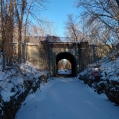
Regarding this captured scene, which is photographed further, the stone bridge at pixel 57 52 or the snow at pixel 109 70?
the stone bridge at pixel 57 52

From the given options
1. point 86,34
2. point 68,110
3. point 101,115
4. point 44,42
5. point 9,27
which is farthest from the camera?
point 86,34

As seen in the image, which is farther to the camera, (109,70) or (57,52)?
(57,52)

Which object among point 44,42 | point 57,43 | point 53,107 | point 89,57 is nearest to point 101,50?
point 89,57

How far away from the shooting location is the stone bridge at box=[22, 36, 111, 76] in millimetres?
27547

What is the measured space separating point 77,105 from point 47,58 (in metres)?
19.2

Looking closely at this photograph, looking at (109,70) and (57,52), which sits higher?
(57,52)

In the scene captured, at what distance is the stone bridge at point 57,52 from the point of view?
27.5 m

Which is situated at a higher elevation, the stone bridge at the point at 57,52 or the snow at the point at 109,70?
the stone bridge at the point at 57,52

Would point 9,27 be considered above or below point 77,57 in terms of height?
above

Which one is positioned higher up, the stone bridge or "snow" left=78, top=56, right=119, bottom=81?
the stone bridge

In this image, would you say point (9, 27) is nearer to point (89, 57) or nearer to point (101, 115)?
point (101, 115)

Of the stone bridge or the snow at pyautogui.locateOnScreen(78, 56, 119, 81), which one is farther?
the stone bridge

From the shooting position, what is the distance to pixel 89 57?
2852cm

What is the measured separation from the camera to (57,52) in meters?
28.2
